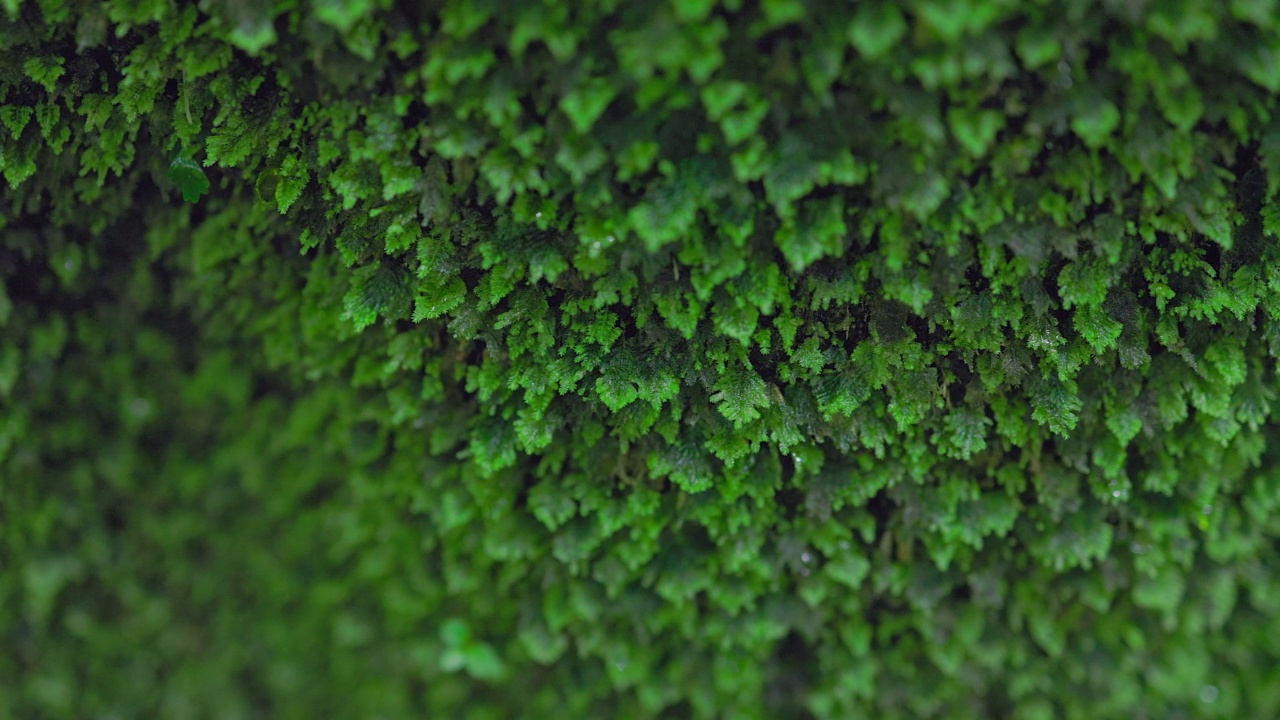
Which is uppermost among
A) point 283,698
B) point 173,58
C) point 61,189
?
point 173,58

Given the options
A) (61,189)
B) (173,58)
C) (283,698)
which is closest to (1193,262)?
(173,58)

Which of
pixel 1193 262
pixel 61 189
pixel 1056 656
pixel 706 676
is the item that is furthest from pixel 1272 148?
pixel 61 189

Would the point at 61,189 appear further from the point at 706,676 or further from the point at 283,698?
the point at 706,676

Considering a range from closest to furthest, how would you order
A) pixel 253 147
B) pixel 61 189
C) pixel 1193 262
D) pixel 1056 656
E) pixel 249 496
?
pixel 1193 262 → pixel 253 147 → pixel 61 189 → pixel 1056 656 → pixel 249 496

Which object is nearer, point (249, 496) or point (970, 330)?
point (970, 330)

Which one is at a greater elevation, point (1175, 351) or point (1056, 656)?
point (1175, 351)

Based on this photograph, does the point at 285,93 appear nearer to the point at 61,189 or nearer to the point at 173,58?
the point at 173,58

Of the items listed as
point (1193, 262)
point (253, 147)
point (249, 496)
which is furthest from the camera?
point (249, 496)
